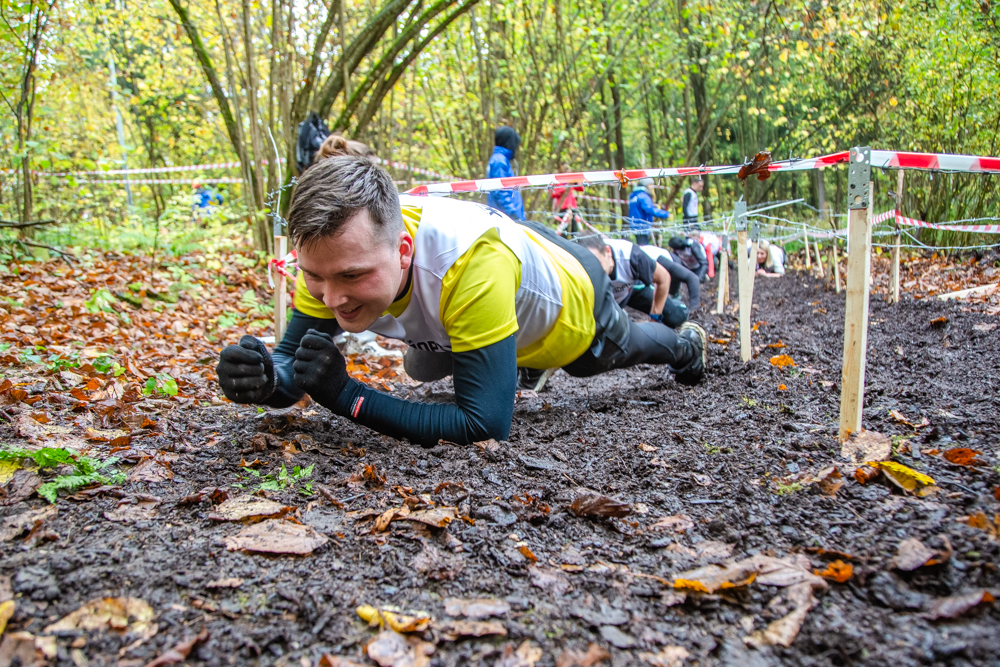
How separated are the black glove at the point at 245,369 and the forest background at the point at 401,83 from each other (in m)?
4.49

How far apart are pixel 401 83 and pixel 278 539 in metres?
10.3

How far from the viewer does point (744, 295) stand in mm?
4504

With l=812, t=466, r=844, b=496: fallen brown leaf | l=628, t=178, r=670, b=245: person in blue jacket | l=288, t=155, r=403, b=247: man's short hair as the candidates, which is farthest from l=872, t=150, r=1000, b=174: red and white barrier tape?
l=628, t=178, r=670, b=245: person in blue jacket

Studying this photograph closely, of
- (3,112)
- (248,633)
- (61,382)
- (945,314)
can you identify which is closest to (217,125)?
(3,112)

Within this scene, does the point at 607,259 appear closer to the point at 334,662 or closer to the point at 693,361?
the point at 693,361

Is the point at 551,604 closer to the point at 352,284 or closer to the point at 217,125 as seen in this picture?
the point at 352,284

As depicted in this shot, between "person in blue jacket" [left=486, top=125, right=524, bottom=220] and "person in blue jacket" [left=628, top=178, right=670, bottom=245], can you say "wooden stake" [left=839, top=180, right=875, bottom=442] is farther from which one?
"person in blue jacket" [left=628, top=178, right=670, bottom=245]

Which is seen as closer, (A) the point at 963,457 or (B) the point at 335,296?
(A) the point at 963,457

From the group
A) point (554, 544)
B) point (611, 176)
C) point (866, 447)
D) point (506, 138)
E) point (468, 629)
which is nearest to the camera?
point (468, 629)

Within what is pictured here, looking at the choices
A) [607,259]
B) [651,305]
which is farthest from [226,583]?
[651,305]

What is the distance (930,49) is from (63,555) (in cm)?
1544

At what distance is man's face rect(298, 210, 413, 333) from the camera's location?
6.57ft

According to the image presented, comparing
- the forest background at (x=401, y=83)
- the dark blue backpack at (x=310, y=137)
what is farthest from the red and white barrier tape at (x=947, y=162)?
the dark blue backpack at (x=310, y=137)

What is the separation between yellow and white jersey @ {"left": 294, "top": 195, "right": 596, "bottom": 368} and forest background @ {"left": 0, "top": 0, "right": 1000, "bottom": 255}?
461cm
